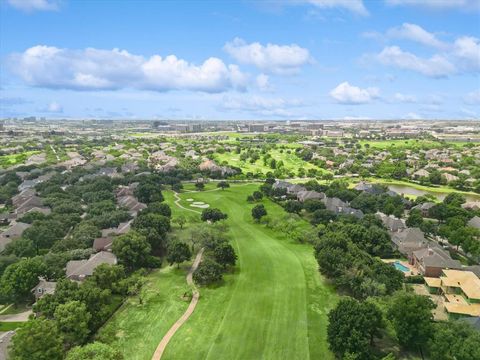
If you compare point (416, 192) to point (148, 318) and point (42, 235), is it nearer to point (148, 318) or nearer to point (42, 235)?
point (148, 318)

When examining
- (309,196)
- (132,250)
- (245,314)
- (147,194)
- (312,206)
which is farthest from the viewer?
(309,196)

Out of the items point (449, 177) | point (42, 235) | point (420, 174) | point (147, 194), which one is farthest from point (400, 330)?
point (420, 174)

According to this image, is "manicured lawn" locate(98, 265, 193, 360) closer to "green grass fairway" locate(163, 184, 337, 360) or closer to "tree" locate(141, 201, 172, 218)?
"green grass fairway" locate(163, 184, 337, 360)

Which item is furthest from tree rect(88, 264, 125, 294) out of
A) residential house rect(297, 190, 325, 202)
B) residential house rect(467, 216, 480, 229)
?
residential house rect(467, 216, 480, 229)

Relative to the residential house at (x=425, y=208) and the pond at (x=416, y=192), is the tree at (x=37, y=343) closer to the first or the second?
the residential house at (x=425, y=208)

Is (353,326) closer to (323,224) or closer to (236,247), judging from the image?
(236,247)

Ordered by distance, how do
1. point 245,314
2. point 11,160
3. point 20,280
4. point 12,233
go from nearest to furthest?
1. point 245,314
2. point 20,280
3. point 12,233
4. point 11,160

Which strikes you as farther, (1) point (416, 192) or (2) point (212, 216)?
(1) point (416, 192)
